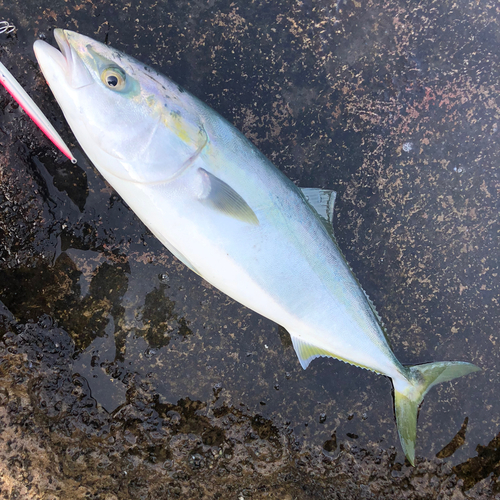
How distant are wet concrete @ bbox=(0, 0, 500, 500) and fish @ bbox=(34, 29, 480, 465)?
366 mm

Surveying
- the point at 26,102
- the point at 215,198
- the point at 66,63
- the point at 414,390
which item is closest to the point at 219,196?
the point at 215,198

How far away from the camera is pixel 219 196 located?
5.41 feet

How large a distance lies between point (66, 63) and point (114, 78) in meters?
0.22

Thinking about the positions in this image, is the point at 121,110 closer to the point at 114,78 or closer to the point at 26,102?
the point at 114,78

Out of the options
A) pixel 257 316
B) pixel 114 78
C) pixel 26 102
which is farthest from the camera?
pixel 257 316

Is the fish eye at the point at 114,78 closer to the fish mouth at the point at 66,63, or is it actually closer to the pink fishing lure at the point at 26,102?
the fish mouth at the point at 66,63

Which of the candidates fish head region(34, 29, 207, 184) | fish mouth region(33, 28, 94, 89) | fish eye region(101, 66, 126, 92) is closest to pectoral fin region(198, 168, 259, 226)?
fish head region(34, 29, 207, 184)

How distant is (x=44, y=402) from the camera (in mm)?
2152

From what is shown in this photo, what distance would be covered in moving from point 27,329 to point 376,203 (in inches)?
89.5

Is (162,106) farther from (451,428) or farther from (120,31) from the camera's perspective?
(451,428)

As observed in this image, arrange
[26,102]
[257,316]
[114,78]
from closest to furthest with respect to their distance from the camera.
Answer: [114,78] → [26,102] → [257,316]

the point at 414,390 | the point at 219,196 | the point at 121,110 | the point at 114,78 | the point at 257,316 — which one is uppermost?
the point at 114,78

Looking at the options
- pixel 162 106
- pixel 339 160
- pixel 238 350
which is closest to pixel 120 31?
pixel 162 106

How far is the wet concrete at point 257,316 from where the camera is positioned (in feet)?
7.01
